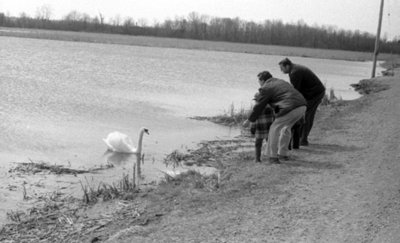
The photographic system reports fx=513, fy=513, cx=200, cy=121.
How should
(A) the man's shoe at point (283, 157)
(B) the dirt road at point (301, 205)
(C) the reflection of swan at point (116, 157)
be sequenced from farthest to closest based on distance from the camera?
(C) the reflection of swan at point (116, 157), (A) the man's shoe at point (283, 157), (B) the dirt road at point (301, 205)

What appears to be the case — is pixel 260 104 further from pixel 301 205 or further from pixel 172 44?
pixel 172 44

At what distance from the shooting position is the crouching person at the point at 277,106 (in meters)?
9.08

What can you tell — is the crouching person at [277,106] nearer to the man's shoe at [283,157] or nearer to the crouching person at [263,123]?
the crouching person at [263,123]

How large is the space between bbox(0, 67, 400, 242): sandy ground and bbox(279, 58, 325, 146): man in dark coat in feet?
2.83

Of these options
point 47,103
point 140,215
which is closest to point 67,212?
point 140,215

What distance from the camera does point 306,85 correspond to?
11.0 meters

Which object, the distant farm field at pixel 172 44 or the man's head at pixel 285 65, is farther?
the distant farm field at pixel 172 44

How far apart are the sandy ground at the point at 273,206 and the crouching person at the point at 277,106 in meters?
0.48

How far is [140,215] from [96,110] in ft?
44.1

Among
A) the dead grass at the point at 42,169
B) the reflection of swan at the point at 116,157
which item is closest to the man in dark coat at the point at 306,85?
the reflection of swan at the point at 116,157

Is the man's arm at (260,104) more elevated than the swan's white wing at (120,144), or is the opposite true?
the man's arm at (260,104)

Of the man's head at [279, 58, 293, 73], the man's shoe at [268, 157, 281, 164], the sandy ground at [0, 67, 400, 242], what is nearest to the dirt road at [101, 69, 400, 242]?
the sandy ground at [0, 67, 400, 242]

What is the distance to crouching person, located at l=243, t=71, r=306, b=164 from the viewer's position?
29.8ft

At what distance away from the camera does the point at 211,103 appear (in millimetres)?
23797
